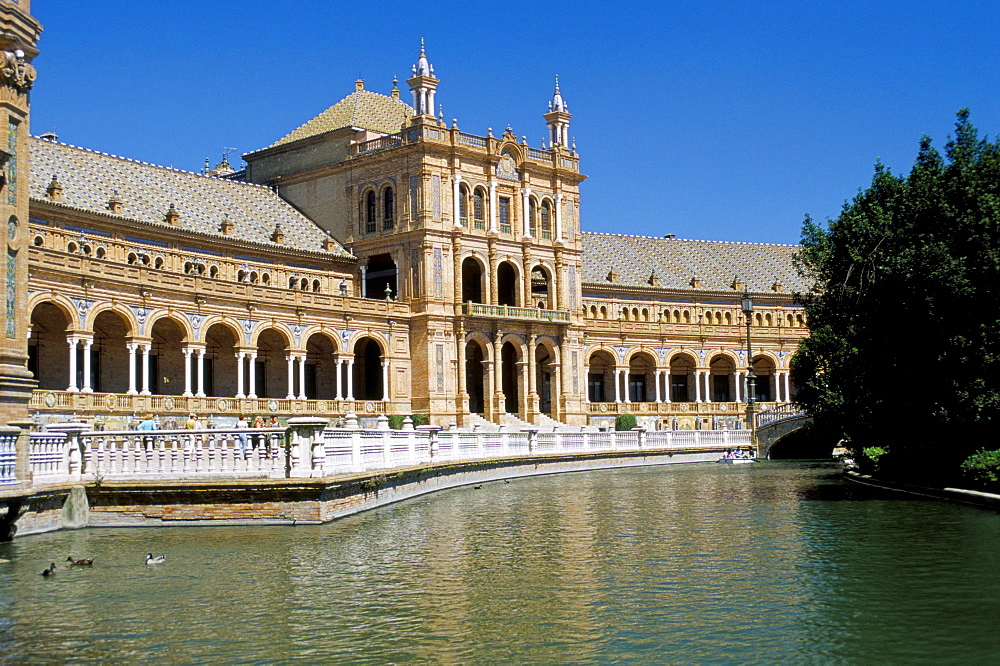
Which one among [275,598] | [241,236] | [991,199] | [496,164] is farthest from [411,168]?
[275,598]

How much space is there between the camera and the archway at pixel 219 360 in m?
54.8

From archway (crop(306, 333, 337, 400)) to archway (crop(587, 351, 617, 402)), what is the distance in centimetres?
2192

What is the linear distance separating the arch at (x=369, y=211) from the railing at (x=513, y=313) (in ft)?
21.8

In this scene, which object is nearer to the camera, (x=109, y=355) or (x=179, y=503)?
(x=179, y=503)

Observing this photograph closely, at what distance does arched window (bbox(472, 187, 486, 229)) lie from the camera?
65.4 metres

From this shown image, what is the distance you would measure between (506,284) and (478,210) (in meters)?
6.09

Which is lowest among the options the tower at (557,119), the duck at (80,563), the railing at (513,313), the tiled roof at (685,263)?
the duck at (80,563)

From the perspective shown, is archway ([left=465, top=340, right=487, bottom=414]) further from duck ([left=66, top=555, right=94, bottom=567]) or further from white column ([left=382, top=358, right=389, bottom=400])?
duck ([left=66, top=555, right=94, bottom=567])

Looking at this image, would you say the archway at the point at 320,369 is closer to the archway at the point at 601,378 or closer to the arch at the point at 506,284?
the arch at the point at 506,284

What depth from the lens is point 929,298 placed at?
2745 cm

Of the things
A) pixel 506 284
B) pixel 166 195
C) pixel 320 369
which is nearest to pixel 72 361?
pixel 166 195

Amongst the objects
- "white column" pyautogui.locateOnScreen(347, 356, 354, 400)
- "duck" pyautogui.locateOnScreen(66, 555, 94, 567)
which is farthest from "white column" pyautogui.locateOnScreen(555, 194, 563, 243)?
"duck" pyautogui.locateOnScreen(66, 555, 94, 567)

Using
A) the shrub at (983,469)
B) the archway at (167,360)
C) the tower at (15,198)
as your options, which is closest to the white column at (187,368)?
the archway at (167,360)

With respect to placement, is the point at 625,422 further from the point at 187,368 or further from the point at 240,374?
the point at 187,368
